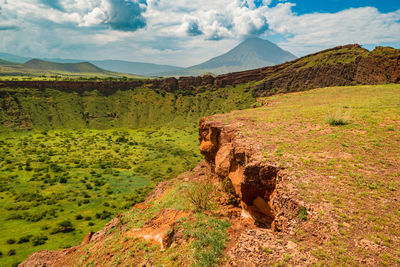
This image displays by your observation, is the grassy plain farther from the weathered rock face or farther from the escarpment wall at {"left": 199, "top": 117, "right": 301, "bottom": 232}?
the escarpment wall at {"left": 199, "top": 117, "right": 301, "bottom": 232}

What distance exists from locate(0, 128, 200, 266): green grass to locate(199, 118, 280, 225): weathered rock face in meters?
27.0

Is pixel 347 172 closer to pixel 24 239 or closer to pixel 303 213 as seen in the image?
pixel 303 213

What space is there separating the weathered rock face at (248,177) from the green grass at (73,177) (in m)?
27.0

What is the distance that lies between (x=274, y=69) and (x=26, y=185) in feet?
345

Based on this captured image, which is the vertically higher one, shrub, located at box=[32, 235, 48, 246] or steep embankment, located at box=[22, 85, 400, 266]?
steep embankment, located at box=[22, 85, 400, 266]

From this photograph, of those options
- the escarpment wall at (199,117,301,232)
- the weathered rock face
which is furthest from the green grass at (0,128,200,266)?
the escarpment wall at (199,117,301,232)

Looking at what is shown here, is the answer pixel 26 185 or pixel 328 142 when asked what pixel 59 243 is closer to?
pixel 26 185

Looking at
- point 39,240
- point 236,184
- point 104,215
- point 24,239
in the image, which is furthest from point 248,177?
point 24,239

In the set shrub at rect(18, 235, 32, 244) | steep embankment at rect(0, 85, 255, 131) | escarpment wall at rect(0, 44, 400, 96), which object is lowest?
shrub at rect(18, 235, 32, 244)

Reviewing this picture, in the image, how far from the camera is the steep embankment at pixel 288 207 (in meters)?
6.24

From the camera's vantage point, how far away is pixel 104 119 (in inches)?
4353

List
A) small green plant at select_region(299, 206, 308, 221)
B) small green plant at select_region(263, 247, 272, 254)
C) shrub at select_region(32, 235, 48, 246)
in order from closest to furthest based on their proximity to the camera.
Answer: small green plant at select_region(263, 247, 272, 254), small green plant at select_region(299, 206, 308, 221), shrub at select_region(32, 235, 48, 246)

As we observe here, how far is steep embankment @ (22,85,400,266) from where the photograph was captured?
624 cm

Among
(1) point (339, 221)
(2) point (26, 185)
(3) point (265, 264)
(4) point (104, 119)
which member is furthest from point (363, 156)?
(4) point (104, 119)
